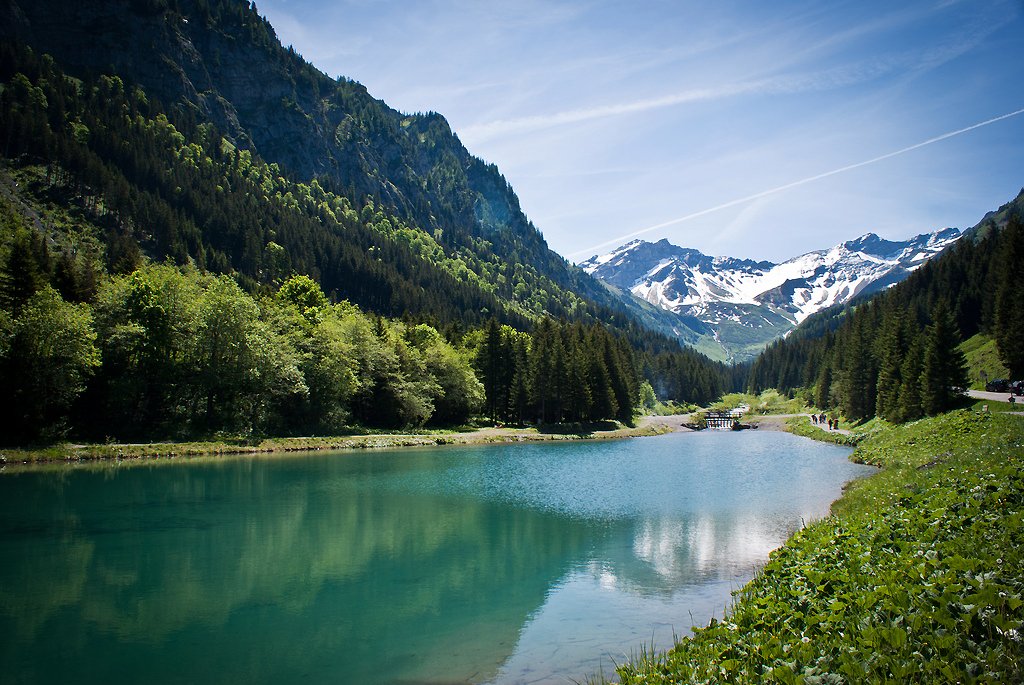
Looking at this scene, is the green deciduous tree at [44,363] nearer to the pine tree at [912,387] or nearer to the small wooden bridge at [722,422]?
the pine tree at [912,387]

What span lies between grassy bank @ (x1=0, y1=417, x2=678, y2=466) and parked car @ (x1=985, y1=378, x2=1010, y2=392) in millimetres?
→ 47566

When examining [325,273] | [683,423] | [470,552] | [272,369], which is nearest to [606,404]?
[683,423]

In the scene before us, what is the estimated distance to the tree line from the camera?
185ft

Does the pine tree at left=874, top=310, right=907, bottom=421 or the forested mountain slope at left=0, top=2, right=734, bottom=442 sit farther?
the pine tree at left=874, top=310, right=907, bottom=421

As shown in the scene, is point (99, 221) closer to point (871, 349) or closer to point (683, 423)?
point (683, 423)

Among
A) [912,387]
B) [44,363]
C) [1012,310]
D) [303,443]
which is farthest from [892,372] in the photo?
[44,363]

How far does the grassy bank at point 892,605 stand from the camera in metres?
7.86

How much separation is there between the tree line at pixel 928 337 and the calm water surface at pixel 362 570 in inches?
822

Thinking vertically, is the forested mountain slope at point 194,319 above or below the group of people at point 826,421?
above

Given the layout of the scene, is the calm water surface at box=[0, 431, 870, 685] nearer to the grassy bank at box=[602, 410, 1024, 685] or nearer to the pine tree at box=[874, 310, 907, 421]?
the grassy bank at box=[602, 410, 1024, 685]

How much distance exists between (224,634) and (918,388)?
67.2m

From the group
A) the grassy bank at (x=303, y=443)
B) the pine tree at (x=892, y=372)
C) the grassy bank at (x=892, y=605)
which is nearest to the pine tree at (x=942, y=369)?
the pine tree at (x=892, y=372)

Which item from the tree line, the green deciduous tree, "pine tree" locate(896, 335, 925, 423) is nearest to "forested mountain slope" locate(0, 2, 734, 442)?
the green deciduous tree

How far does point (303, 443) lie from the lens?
6606 centimetres
